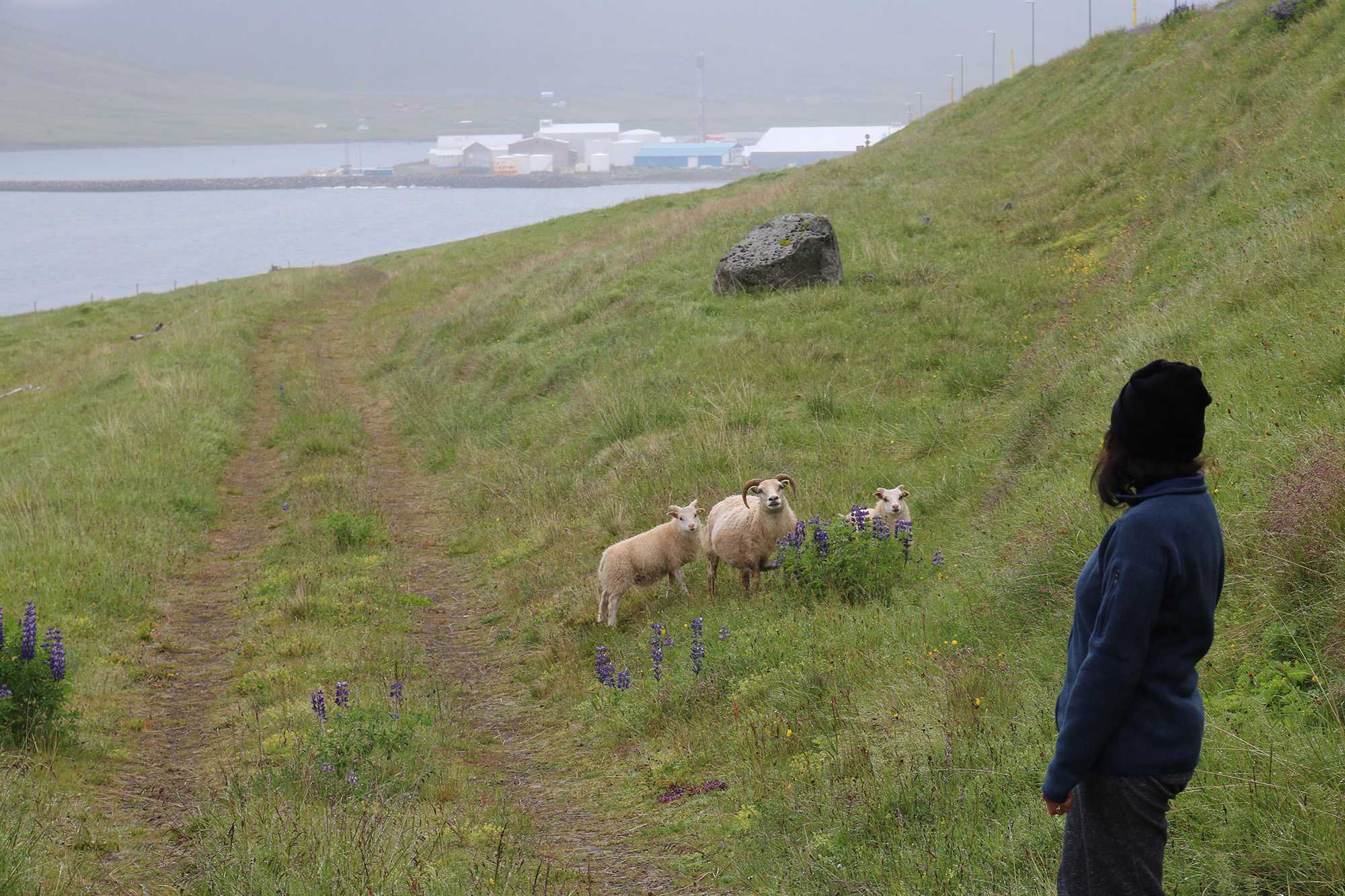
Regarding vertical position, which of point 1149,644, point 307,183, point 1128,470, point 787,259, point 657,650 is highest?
point 307,183

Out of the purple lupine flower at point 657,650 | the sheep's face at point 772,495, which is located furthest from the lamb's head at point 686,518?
the purple lupine flower at point 657,650

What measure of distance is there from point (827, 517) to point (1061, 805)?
21.5ft

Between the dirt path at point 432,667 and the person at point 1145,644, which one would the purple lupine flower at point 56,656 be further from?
the person at point 1145,644

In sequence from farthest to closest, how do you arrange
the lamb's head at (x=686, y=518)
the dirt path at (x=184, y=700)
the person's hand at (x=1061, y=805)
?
the lamb's head at (x=686, y=518), the dirt path at (x=184, y=700), the person's hand at (x=1061, y=805)

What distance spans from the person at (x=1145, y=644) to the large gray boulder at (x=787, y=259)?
15.6m

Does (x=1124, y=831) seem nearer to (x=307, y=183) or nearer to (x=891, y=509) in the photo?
(x=891, y=509)

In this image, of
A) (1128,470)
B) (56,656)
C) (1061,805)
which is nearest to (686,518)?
(56,656)

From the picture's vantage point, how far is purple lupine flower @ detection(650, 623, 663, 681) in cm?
724

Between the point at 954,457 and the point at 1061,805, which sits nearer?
the point at 1061,805

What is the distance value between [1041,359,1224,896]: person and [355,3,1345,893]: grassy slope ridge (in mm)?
906

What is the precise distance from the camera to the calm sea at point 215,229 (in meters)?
76.4

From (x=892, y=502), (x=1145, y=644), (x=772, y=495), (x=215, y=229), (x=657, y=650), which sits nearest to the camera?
(x=1145, y=644)

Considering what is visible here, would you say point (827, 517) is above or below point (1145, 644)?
below

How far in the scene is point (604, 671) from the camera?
758cm
